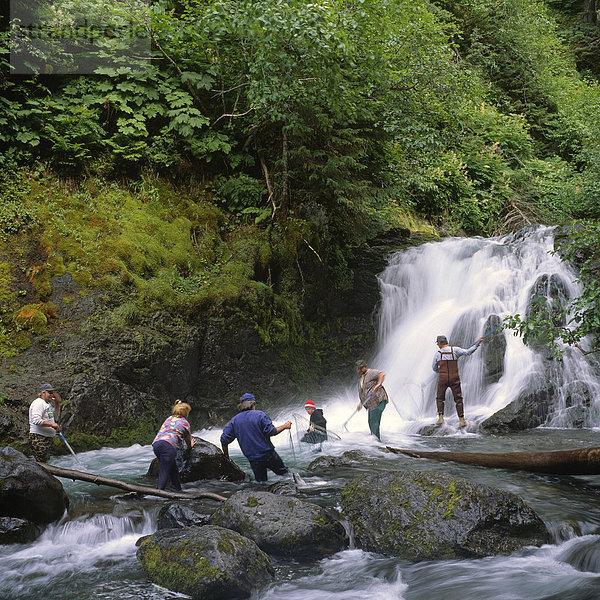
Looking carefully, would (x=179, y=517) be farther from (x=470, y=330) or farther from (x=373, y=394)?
(x=470, y=330)

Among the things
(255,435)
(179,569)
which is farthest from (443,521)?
(255,435)

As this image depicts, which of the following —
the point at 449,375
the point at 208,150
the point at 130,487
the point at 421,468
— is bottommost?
the point at 421,468

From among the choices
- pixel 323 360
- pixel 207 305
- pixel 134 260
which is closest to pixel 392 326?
pixel 323 360

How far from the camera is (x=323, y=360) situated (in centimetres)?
1441

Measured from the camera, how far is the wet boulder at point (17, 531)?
6.27 m

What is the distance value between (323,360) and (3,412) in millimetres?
7787

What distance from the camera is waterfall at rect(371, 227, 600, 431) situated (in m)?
11.5

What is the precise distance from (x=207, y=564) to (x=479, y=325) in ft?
32.6

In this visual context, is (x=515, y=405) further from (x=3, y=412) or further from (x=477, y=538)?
(x=3, y=412)

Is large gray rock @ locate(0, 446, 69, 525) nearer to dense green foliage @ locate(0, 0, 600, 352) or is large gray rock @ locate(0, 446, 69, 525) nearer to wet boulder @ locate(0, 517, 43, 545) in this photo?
wet boulder @ locate(0, 517, 43, 545)

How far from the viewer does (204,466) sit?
26.9ft

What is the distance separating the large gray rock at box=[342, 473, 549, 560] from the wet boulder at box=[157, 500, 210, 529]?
1.78 meters

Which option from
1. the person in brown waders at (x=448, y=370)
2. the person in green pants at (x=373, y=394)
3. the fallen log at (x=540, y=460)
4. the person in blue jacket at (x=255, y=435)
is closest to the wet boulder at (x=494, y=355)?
the person in brown waders at (x=448, y=370)

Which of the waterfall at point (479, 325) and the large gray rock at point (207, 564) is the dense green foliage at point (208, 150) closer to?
the waterfall at point (479, 325)
